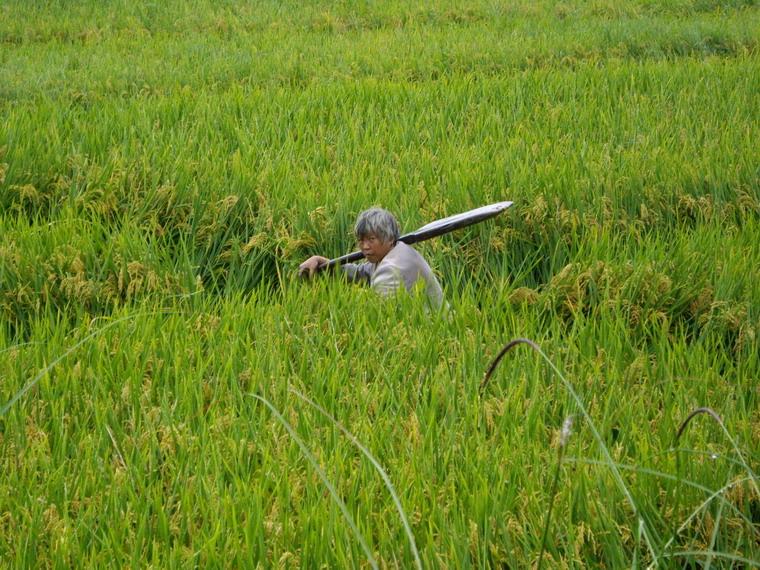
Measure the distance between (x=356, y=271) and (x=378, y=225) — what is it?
1.17 ft

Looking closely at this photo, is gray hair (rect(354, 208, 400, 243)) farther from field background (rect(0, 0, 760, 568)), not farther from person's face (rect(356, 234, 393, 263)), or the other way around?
field background (rect(0, 0, 760, 568))

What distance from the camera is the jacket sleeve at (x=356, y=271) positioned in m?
3.96

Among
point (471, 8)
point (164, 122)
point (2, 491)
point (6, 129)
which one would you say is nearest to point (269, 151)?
point (164, 122)

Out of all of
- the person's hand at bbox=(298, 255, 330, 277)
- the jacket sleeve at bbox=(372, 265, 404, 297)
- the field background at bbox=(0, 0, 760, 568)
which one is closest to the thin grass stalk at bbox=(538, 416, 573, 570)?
the field background at bbox=(0, 0, 760, 568)

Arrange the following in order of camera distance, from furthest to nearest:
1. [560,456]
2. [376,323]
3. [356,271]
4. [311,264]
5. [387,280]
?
[356,271], [311,264], [387,280], [376,323], [560,456]

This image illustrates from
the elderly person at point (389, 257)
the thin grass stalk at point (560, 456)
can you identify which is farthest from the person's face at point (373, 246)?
the thin grass stalk at point (560, 456)

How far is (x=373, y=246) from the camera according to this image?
373 centimetres

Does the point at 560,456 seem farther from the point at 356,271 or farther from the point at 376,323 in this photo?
the point at 356,271

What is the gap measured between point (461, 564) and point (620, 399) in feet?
3.28

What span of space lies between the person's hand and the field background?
5.1 inches

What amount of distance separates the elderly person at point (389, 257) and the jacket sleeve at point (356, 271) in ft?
0.61

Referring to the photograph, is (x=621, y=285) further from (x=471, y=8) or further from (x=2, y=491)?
(x=471, y=8)

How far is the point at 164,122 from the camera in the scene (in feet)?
19.4

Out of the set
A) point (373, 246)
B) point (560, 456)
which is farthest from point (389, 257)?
point (560, 456)
